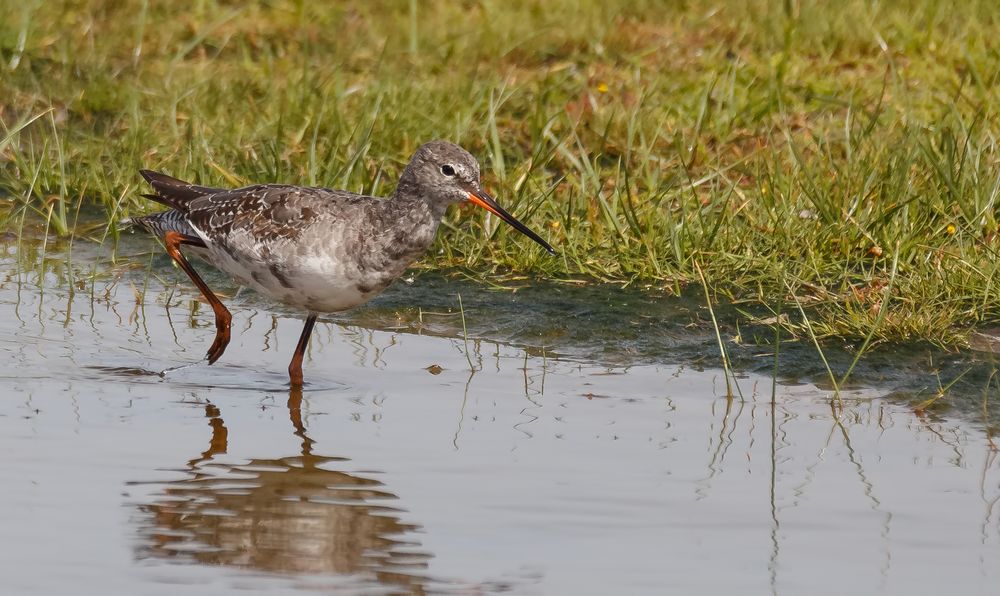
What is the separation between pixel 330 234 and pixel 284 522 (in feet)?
5.51

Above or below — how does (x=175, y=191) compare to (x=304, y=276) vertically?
above

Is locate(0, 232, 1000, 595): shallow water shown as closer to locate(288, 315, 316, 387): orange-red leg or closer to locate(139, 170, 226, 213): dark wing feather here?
locate(288, 315, 316, 387): orange-red leg

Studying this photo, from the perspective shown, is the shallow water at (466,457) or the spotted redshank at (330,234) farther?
the spotted redshank at (330,234)

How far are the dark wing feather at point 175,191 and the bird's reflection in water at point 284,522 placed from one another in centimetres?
175

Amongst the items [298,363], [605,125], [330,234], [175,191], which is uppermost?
[605,125]

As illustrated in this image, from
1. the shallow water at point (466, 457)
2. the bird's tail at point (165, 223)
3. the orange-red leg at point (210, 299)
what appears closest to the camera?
the shallow water at point (466, 457)

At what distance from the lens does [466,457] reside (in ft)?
17.3

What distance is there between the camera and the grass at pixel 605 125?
7336mm

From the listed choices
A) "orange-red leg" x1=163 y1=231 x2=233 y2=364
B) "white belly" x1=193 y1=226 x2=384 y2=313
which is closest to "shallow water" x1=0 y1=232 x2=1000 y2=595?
"orange-red leg" x1=163 y1=231 x2=233 y2=364

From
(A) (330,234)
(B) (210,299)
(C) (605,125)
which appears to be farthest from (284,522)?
(C) (605,125)

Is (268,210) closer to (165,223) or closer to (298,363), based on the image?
(298,363)

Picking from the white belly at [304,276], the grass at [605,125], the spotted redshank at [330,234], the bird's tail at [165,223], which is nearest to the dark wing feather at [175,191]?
the bird's tail at [165,223]

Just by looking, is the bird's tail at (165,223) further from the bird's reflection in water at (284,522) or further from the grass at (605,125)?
the bird's reflection in water at (284,522)

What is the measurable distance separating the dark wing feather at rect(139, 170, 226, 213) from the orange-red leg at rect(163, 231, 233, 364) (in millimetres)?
133
